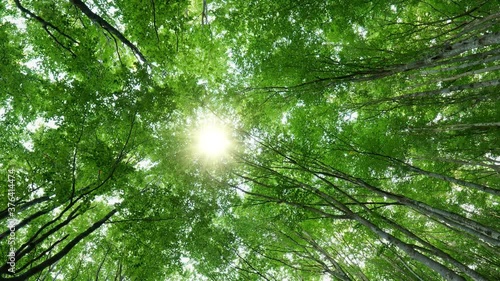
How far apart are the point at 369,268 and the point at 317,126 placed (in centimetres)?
501

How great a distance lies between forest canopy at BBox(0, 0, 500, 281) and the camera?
13.4 ft

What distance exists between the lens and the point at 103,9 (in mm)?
6473

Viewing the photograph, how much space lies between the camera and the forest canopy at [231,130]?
408 cm

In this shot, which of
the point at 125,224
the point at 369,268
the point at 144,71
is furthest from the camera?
the point at 369,268

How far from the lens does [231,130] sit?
231 inches

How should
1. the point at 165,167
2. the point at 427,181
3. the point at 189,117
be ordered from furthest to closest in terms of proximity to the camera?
the point at 427,181 → the point at 189,117 → the point at 165,167

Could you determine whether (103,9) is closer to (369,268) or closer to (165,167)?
(165,167)

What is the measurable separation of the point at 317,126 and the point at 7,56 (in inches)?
292

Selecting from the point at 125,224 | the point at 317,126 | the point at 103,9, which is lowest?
the point at 125,224

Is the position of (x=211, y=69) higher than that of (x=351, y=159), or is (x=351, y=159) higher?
(x=211, y=69)

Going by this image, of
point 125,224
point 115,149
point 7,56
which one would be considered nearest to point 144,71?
point 115,149

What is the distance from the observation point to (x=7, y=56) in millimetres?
6309

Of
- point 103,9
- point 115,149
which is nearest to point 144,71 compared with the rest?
point 115,149

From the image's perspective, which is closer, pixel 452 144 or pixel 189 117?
pixel 189 117
